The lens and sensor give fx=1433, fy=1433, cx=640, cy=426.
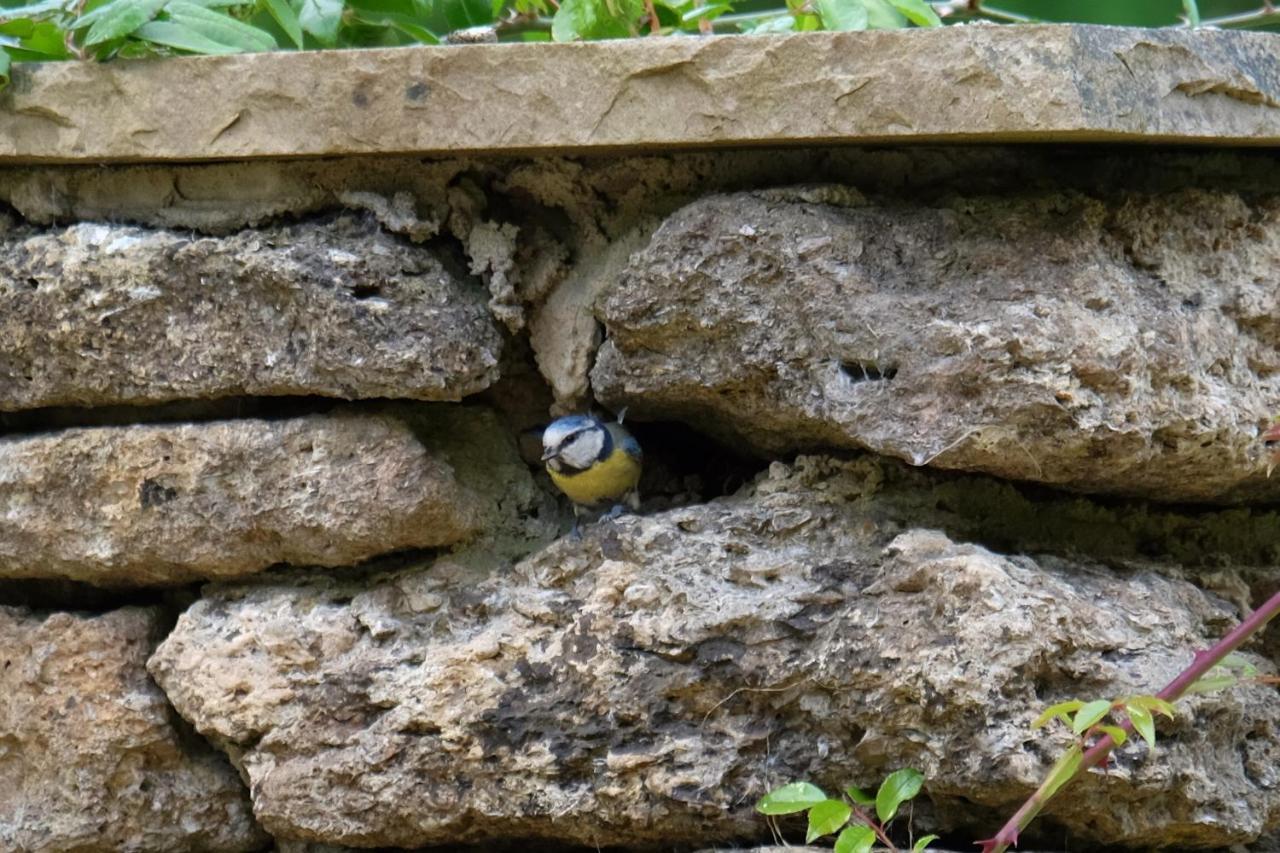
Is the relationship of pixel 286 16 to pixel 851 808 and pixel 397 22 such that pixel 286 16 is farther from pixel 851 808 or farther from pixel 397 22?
pixel 851 808

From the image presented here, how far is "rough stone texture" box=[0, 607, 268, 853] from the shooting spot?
6.23 ft

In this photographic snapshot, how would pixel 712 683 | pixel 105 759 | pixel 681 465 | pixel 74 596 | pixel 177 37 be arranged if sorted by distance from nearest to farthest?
pixel 712 683
pixel 177 37
pixel 105 759
pixel 74 596
pixel 681 465

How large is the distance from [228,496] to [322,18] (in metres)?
0.65

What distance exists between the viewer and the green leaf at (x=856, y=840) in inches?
59.1

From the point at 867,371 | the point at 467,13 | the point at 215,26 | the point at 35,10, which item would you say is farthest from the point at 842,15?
the point at 35,10

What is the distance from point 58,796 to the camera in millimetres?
1913

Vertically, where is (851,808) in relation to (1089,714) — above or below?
below

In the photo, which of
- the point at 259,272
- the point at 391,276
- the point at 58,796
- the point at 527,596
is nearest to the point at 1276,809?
the point at 527,596

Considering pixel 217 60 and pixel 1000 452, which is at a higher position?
pixel 217 60

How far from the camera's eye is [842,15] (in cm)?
186

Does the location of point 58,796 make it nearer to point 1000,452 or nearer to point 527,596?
point 527,596

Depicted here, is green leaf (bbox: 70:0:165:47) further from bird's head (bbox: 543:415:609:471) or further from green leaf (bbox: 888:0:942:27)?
green leaf (bbox: 888:0:942:27)

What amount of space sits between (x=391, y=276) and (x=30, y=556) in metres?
0.63

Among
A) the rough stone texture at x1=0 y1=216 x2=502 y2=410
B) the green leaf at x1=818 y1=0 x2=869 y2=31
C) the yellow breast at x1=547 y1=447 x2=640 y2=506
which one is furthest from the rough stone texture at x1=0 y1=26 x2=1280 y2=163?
the yellow breast at x1=547 y1=447 x2=640 y2=506
